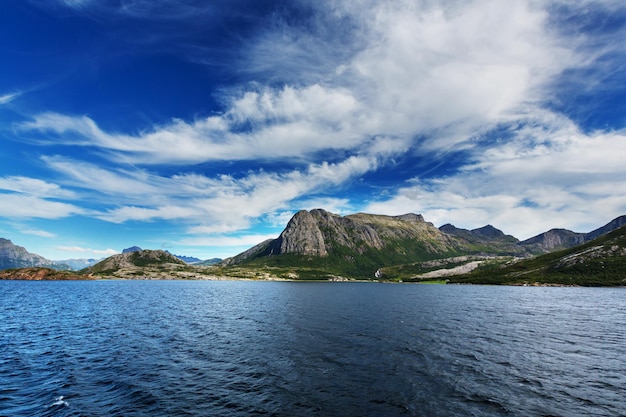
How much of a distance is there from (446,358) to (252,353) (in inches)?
1258

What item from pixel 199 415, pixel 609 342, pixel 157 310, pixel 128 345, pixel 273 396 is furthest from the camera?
pixel 157 310

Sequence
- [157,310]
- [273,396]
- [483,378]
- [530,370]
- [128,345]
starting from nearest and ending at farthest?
[273,396]
[483,378]
[530,370]
[128,345]
[157,310]

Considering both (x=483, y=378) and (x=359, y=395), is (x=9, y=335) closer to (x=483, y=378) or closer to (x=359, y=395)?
(x=359, y=395)

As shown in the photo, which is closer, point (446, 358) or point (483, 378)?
point (483, 378)

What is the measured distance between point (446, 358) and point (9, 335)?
84.6m

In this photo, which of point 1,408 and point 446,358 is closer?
point 1,408

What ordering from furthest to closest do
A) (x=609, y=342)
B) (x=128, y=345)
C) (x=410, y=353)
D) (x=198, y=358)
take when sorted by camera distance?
1. (x=609, y=342)
2. (x=128, y=345)
3. (x=410, y=353)
4. (x=198, y=358)

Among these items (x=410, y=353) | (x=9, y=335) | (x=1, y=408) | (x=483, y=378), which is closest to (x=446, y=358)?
(x=410, y=353)

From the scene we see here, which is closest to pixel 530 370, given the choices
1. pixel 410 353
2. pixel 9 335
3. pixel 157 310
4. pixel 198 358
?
pixel 410 353

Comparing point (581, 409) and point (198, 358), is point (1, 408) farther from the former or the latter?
point (581, 409)

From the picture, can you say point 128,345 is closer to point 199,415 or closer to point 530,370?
point 199,415

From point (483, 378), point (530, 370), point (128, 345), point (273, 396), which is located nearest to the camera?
point (273, 396)

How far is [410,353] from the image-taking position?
52531 mm

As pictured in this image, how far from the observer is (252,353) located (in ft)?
173
